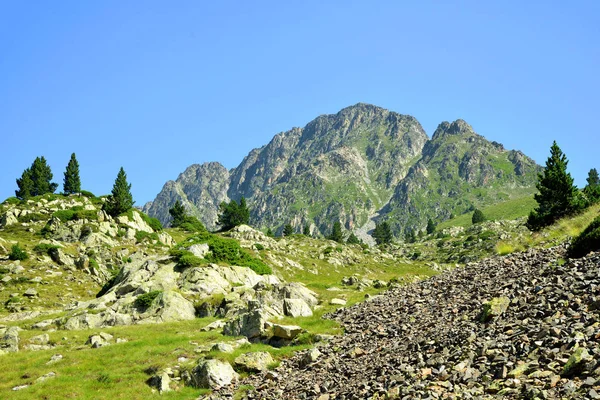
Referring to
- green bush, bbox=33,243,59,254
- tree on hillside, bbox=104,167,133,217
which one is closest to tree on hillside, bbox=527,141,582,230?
green bush, bbox=33,243,59,254

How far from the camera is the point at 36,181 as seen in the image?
144750 millimetres

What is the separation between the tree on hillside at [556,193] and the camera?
6962cm

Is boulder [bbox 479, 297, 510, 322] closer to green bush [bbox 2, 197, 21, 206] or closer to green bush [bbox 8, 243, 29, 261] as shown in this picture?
green bush [bbox 8, 243, 29, 261]

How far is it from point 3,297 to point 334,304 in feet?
131

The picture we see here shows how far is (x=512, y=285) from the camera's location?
19391 mm

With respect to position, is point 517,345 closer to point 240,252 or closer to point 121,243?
point 240,252

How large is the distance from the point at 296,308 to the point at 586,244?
21661 millimetres

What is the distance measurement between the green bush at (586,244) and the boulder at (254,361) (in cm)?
1775

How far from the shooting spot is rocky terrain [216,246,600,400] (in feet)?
32.9

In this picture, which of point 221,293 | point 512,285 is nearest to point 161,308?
point 221,293

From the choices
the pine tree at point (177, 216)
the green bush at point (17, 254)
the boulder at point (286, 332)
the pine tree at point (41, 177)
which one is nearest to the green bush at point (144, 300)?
the boulder at point (286, 332)

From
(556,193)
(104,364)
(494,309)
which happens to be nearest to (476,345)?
(494,309)

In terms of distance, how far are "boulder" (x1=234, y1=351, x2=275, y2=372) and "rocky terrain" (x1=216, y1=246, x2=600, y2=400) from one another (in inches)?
40.0

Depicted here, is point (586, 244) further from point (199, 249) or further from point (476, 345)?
point (199, 249)
